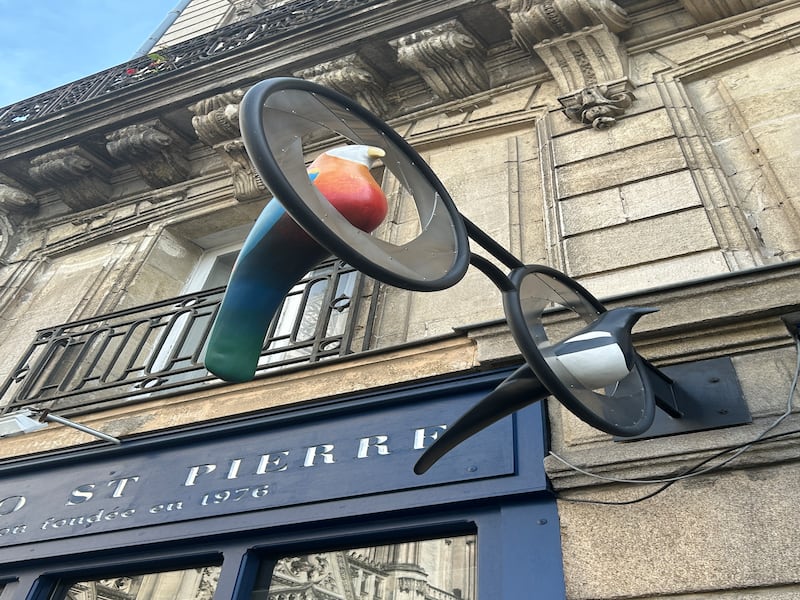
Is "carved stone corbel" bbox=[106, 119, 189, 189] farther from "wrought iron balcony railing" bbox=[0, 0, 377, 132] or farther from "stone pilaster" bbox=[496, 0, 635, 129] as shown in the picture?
"stone pilaster" bbox=[496, 0, 635, 129]

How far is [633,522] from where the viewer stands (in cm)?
236

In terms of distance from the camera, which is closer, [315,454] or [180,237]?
[315,454]

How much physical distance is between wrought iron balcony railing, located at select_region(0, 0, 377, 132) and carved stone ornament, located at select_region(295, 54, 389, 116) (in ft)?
1.59

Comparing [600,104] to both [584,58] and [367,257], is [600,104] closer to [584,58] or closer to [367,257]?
[584,58]

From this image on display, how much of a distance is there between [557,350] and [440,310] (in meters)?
2.22

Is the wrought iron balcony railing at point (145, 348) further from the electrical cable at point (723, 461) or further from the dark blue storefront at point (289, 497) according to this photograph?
the electrical cable at point (723, 461)

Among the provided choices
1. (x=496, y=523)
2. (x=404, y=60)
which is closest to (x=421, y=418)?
(x=496, y=523)

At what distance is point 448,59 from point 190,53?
379 centimetres

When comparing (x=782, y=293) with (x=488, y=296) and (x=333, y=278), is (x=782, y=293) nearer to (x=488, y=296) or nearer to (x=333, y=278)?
(x=488, y=296)

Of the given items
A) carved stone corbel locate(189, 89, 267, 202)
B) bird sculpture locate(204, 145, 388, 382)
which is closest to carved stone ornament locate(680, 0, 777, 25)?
carved stone corbel locate(189, 89, 267, 202)

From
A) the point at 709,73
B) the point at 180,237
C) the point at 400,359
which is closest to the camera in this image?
the point at 400,359

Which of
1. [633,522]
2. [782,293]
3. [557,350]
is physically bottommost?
[633,522]

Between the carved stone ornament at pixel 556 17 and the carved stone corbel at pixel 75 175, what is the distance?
15.5 ft

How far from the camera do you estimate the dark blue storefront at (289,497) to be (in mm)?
2631
